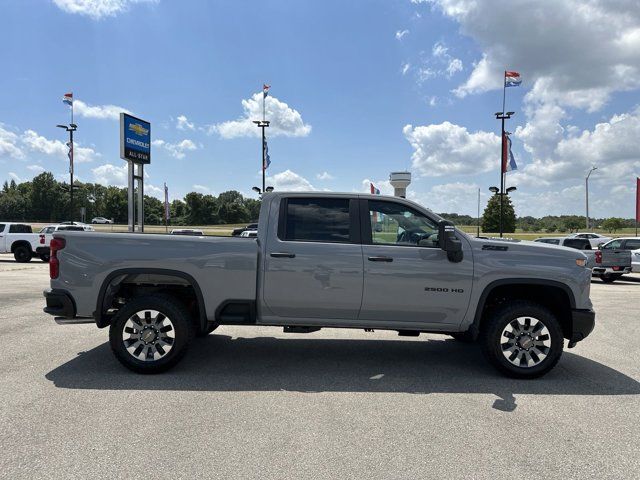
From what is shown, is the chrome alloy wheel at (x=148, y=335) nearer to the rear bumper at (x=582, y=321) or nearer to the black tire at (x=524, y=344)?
the black tire at (x=524, y=344)

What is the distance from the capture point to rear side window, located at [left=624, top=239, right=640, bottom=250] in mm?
17491

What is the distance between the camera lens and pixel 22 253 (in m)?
20.8

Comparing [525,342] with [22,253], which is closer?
[525,342]

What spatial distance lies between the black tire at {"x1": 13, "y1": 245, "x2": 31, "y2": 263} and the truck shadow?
18.1 m

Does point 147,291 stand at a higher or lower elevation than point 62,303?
higher

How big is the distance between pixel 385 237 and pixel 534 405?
7.13 feet

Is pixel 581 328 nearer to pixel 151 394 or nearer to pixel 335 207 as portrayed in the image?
pixel 335 207

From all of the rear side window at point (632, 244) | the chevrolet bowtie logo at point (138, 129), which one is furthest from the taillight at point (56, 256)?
the chevrolet bowtie logo at point (138, 129)

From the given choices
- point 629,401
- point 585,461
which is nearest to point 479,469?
point 585,461

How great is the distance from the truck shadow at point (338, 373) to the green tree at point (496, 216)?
7139 centimetres

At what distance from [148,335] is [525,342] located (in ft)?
13.5

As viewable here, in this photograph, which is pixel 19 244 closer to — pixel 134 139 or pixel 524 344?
pixel 134 139

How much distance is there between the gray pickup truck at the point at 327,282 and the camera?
4.89m

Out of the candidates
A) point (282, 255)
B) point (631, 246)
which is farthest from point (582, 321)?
point (631, 246)
